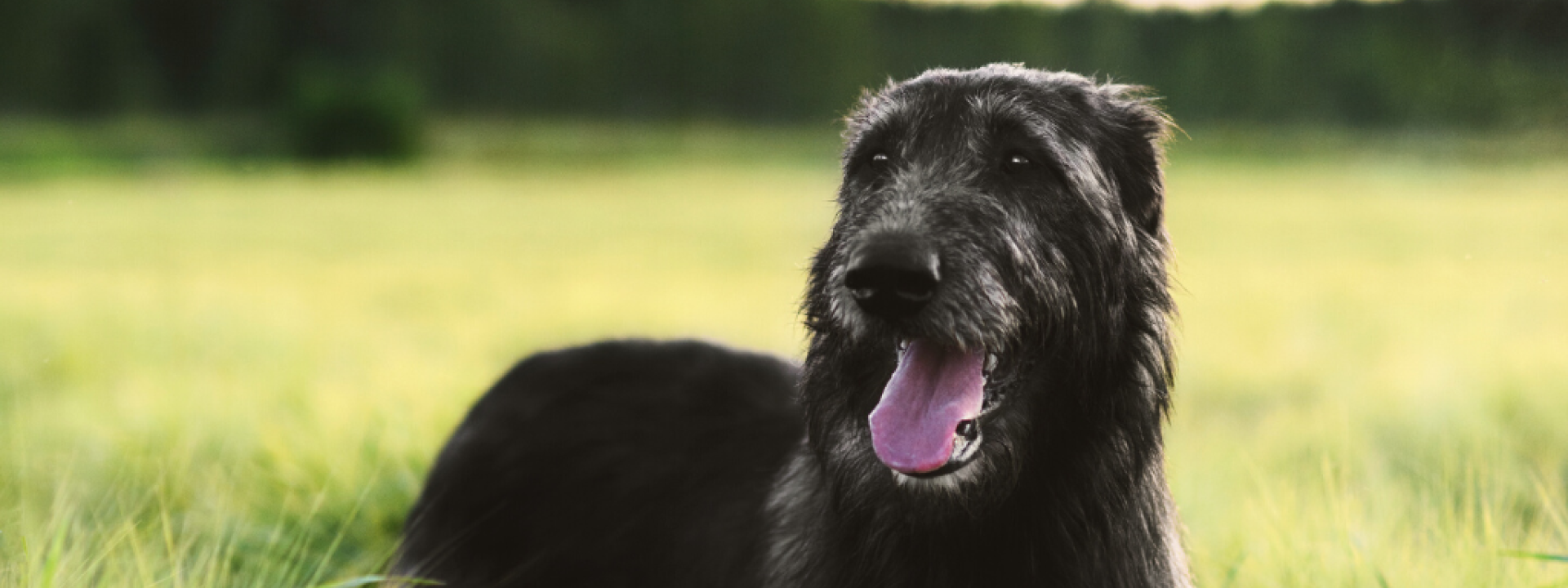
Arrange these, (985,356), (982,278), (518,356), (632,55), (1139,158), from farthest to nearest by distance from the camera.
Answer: (632,55)
(518,356)
(1139,158)
(985,356)
(982,278)

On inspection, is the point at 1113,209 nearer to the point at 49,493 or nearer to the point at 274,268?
the point at 49,493

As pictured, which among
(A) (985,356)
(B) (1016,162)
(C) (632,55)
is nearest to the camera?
(A) (985,356)

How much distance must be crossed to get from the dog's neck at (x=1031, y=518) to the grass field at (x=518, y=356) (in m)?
0.64

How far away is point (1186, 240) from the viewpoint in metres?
25.2

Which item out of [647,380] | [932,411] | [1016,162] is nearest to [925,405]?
[932,411]

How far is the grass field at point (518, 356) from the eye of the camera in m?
4.20

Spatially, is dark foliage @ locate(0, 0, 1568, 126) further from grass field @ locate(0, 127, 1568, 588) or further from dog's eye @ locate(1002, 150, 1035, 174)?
dog's eye @ locate(1002, 150, 1035, 174)

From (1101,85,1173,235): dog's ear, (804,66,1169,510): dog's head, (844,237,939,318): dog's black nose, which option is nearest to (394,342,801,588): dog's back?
(804,66,1169,510): dog's head

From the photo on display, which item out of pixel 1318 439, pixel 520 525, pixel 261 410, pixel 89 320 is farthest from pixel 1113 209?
pixel 89 320

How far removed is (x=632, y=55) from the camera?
Answer: 7444cm

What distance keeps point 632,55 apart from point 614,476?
72787 millimetres

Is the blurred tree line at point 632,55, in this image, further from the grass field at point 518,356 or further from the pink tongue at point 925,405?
the pink tongue at point 925,405

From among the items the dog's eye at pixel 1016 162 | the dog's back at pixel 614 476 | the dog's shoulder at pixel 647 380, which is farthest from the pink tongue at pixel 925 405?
the dog's shoulder at pixel 647 380

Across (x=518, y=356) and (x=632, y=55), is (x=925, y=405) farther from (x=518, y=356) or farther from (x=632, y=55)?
(x=632, y=55)
